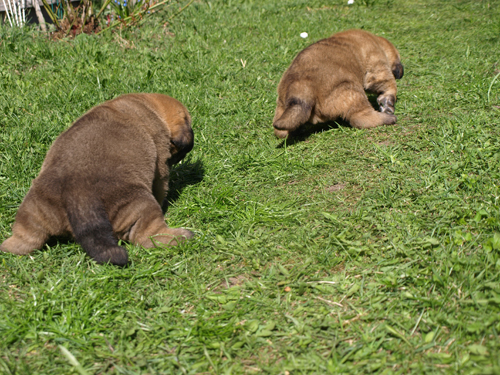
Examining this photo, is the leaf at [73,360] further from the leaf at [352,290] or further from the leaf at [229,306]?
the leaf at [352,290]

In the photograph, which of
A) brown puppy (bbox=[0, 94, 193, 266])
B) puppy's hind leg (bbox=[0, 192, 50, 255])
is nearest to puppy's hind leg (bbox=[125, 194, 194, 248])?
brown puppy (bbox=[0, 94, 193, 266])

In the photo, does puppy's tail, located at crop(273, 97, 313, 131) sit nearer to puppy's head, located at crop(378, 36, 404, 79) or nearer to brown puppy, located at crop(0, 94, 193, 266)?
brown puppy, located at crop(0, 94, 193, 266)

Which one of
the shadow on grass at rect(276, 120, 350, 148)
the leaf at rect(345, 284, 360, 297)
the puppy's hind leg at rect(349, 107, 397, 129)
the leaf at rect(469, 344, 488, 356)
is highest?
the leaf at rect(469, 344, 488, 356)

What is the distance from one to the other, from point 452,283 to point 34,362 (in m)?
2.55

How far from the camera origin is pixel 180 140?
14.2ft

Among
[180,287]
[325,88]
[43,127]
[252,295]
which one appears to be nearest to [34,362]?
[180,287]

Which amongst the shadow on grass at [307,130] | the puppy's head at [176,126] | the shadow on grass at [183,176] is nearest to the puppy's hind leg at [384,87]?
the shadow on grass at [307,130]

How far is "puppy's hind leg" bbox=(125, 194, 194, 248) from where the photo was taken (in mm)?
3615

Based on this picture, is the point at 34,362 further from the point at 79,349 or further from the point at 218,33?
the point at 218,33

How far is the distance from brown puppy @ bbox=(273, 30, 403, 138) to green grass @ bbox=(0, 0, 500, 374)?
219mm

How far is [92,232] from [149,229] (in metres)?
0.46

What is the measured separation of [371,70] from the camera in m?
5.99

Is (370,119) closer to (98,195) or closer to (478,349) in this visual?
(98,195)

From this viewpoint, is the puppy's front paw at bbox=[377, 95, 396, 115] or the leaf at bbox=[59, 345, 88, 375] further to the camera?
the puppy's front paw at bbox=[377, 95, 396, 115]
